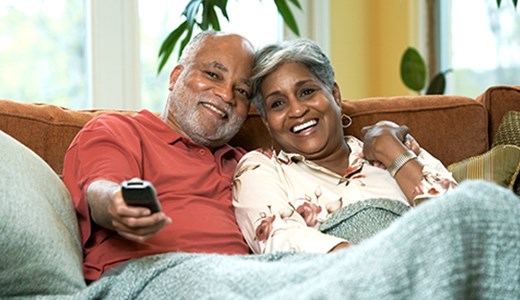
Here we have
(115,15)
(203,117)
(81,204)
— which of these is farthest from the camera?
(115,15)

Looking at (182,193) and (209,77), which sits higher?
(209,77)

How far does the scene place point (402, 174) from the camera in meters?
1.91

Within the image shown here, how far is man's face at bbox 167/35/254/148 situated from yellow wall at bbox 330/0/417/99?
79.5 inches

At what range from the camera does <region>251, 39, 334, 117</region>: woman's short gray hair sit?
1.94m

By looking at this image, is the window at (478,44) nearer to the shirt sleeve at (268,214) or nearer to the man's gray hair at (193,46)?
the man's gray hair at (193,46)

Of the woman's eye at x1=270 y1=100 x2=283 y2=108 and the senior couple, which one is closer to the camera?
the senior couple

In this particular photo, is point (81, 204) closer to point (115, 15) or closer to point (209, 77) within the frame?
point (209, 77)

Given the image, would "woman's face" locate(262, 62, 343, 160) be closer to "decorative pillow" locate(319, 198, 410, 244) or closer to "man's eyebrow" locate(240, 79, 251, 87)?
"man's eyebrow" locate(240, 79, 251, 87)

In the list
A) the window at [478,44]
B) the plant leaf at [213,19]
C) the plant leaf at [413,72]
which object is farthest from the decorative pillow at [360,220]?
the window at [478,44]

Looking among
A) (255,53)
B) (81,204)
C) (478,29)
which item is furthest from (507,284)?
(478,29)

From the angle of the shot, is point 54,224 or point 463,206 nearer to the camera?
point 463,206

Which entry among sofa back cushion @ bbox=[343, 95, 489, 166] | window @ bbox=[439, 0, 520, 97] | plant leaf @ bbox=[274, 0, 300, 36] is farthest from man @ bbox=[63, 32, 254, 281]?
window @ bbox=[439, 0, 520, 97]

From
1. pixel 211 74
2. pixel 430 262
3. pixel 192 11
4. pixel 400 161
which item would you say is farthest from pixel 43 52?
pixel 430 262

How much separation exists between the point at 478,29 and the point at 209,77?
2318mm
